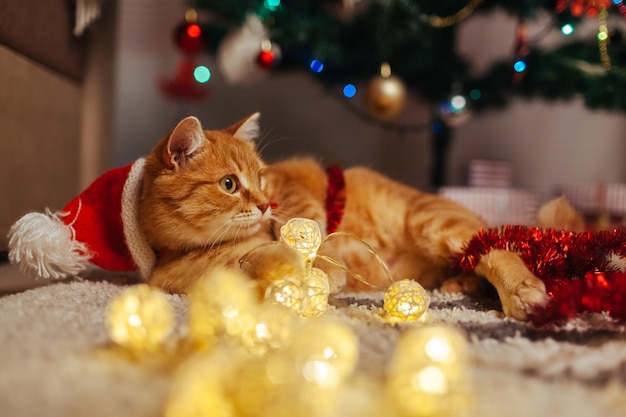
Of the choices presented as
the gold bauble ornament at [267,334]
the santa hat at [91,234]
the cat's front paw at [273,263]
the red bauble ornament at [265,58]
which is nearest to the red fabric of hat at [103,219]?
the santa hat at [91,234]

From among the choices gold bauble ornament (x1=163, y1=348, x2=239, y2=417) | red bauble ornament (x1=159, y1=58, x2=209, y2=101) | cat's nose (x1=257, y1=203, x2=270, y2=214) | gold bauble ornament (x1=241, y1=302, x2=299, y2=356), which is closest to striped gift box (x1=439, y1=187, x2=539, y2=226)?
cat's nose (x1=257, y1=203, x2=270, y2=214)

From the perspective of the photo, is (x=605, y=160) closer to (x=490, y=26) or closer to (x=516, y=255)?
(x=490, y=26)

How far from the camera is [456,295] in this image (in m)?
1.16

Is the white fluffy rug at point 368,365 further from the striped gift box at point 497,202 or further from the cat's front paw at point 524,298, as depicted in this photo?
the striped gift box at point 497,202

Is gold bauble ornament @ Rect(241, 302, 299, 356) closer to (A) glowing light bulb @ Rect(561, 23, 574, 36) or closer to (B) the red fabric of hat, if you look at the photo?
(B) the red fabric of hat

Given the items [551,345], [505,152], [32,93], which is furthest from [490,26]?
[551,345]

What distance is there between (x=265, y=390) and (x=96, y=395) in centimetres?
20

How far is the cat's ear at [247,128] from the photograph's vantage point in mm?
1304

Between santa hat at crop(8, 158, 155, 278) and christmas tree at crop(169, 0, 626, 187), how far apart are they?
101 cm

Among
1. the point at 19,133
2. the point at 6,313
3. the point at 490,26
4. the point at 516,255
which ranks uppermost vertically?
the point at 490,26

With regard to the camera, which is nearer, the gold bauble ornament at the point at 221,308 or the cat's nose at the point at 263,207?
the gold bauble ornament at the point at 221,308

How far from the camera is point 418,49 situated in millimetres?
2213

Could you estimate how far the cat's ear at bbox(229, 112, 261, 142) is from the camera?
130 cm

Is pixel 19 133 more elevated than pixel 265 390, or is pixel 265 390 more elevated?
pixel 19 133
